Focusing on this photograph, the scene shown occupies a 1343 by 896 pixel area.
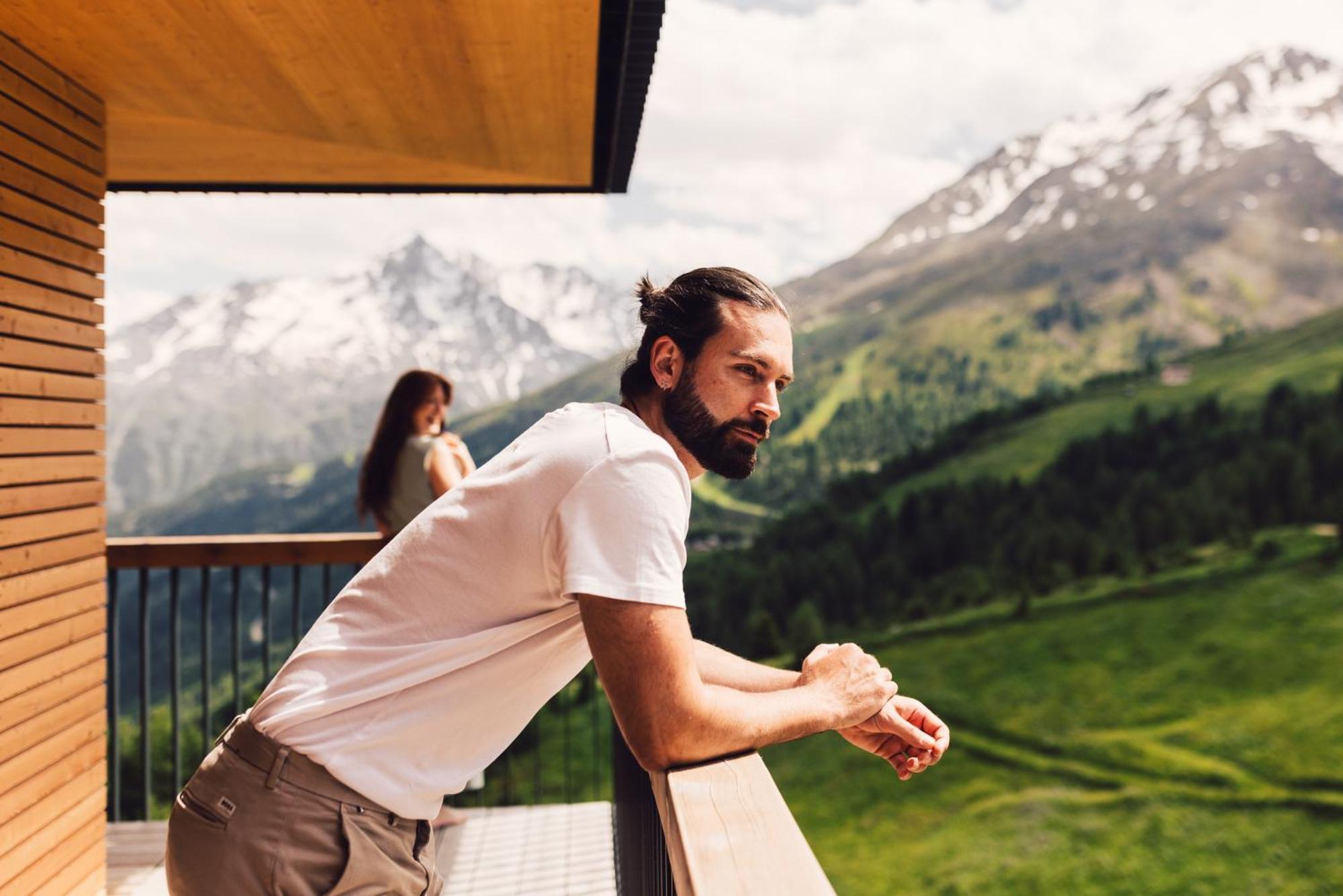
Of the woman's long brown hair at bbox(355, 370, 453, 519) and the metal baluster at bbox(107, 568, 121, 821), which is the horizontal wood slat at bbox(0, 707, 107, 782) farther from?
the woman's long brown hair at bbox(355, 370, 453, 519)

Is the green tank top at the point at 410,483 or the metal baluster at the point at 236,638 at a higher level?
the green tank top at the point at 410,483

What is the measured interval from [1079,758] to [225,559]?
111ft

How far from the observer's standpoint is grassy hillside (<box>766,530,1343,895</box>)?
92.1ft

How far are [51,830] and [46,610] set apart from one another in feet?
1.98

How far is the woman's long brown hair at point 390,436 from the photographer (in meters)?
3.83

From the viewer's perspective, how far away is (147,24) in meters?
2.65

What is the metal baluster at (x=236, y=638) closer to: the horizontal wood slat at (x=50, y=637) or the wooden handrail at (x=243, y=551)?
the wooden handrail at (x=243, y=551)

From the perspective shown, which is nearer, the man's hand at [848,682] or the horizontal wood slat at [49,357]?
the man's hand at [848,682]

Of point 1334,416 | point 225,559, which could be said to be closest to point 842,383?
point 1334,416

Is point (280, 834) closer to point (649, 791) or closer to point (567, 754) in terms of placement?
point (649, 791)

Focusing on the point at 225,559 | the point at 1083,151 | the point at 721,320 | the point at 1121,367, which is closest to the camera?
the point at 721,320

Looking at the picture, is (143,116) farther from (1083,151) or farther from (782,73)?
(782,73)

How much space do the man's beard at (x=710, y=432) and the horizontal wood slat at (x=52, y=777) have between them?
237cm

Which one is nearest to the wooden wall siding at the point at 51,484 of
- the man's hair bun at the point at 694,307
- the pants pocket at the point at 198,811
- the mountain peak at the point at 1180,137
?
the pants pocket at the point at 198,811
